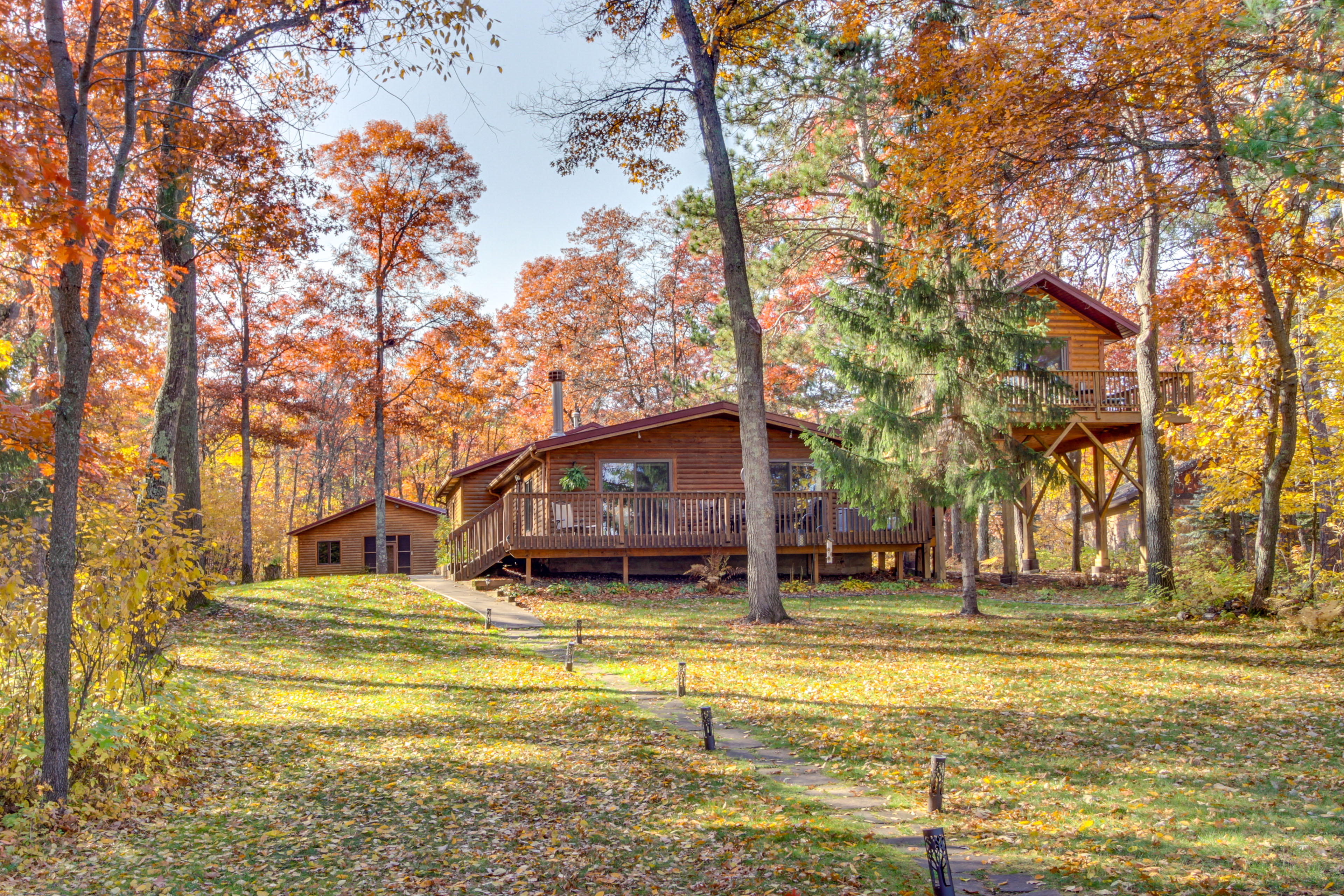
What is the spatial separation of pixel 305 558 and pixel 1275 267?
33.5 meters

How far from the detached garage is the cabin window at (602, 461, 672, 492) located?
15.5m

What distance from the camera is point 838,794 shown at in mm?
5676

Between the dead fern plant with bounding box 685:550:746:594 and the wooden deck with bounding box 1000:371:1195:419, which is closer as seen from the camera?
the dead fern plant with bounding box 685:550:746:594

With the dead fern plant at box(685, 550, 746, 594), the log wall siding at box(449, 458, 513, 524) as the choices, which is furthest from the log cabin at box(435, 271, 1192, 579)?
the log wall siding at box(449, 458, 513, 524)

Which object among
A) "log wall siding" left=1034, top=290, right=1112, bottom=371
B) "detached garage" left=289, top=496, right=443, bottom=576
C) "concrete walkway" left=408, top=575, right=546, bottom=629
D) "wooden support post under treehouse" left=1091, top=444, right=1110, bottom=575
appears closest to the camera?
"concrete walkway" left=408, top=575, right=546, bottom=629

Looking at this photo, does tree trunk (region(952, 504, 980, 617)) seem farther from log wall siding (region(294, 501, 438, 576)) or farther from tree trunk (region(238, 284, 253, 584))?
log wall siding (region(294, 501, 438, 576))

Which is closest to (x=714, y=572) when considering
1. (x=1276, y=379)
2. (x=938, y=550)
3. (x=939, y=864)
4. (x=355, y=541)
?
(x=938, y=550)

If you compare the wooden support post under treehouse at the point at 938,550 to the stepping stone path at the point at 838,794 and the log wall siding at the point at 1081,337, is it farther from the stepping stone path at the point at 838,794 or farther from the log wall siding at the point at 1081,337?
the stepping stone path at the point at 838,794

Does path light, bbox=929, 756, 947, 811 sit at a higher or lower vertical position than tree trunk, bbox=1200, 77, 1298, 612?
lower

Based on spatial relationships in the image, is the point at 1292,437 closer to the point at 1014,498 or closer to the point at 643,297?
the point at 1014,498

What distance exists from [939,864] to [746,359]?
991cm

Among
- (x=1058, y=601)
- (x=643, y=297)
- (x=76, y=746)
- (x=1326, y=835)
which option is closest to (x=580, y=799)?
(x=76, y=746)

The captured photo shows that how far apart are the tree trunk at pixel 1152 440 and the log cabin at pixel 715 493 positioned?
7.36ft

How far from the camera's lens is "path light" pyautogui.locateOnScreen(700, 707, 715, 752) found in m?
6.80
